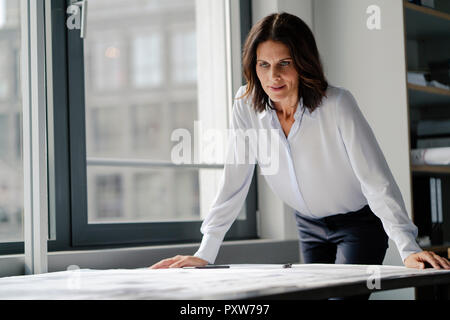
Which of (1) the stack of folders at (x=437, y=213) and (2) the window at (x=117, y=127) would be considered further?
(1) the stack of folders at (x=437, y=213)

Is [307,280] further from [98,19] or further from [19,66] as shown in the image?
[98,19]

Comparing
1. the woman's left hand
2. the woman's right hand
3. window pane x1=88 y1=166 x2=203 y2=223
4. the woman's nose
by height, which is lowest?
the woman's right hand

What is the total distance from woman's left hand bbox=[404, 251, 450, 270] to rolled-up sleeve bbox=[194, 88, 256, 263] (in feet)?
1.83

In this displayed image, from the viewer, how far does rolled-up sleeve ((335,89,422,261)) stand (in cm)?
146

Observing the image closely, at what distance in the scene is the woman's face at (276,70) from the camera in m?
1.64

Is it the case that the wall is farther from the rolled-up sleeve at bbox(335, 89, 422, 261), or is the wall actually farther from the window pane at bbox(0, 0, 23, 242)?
the window pane at bbox(0, 0, 23, 242)

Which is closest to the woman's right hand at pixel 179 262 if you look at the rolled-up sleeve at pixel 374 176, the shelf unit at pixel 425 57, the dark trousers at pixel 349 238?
the dark trousers at pixel 349 238

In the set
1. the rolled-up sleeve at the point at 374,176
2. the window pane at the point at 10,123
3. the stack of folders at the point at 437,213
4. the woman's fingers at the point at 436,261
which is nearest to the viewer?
the woman's fingers at the point at 436,261

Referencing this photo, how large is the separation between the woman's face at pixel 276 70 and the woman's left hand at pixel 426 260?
22.3 inches

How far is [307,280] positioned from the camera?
1081mm

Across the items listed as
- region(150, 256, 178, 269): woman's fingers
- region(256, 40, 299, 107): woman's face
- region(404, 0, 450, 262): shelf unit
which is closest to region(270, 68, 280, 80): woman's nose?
region(256, 40, 299, 107): woman's face


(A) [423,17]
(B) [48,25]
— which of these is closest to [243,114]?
(B) [48,25]

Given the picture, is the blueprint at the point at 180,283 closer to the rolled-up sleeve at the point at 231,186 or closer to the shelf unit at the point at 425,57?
the rolled-up sleeve at the point at 231,186

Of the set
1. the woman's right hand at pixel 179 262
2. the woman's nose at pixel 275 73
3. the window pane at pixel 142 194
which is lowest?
the woman's right hand at pixel 179 262
